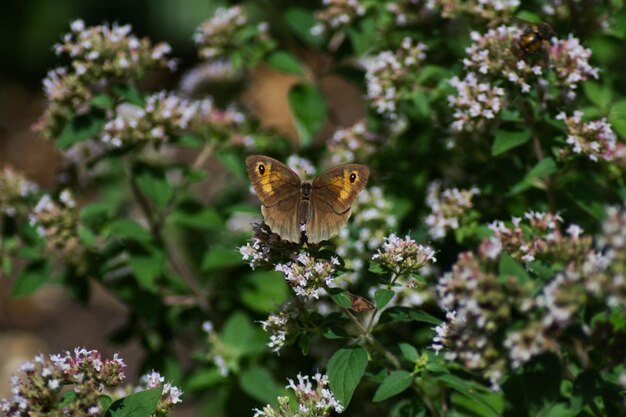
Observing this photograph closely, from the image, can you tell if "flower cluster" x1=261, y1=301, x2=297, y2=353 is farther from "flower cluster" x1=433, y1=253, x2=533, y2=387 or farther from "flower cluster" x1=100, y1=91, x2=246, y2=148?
"flower cluster" x1=100, y1=91, x2=246, y2=148

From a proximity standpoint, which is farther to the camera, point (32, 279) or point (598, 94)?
point (32, 279)

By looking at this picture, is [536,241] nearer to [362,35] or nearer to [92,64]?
[362,35]

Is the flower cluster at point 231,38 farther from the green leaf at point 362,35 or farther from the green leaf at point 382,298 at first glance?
the green leaf at point 382,298

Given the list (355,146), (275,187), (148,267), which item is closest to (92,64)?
(148,267)

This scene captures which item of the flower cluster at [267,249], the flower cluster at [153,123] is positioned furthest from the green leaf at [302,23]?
the flower cluster at [267,249]

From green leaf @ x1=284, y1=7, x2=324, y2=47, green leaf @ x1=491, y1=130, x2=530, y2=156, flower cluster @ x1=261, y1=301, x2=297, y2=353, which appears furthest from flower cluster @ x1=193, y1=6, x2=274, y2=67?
flower cluster @ x1=261, y1=301, x2=297, y2=353

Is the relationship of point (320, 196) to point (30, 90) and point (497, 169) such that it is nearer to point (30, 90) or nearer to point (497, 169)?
point (497, 169)
